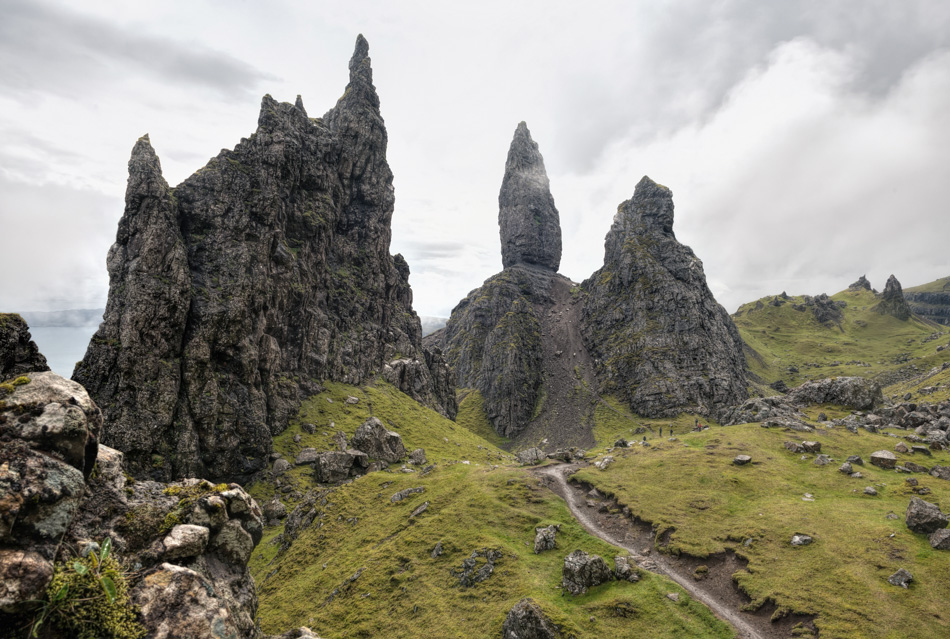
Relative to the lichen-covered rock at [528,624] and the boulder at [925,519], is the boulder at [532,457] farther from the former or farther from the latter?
the boulder at [925,519]

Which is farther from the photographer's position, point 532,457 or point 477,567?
point 532,457

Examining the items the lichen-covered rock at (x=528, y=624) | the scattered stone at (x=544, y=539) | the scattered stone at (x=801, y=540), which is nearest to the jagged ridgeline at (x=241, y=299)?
the scattered stone at (x=544, y=539)

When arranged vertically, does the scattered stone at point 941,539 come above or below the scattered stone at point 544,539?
above

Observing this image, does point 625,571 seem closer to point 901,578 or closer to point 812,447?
point 901,578

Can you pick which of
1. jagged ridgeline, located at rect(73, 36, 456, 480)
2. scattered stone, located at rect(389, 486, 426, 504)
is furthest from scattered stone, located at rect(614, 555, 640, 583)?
jagged ridgeline, located at rect(73, 36, 456, 480)

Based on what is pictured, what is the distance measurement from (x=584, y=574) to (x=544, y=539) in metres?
8.26

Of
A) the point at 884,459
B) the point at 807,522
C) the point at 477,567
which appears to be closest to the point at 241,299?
the point at 477,567

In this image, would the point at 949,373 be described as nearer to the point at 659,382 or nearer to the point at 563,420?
the point at 659,382

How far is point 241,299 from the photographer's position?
87.8 meters

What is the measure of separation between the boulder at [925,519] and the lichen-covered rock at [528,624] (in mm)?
33764

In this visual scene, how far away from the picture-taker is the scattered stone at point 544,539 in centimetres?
4275

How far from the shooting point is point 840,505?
43.8 meters

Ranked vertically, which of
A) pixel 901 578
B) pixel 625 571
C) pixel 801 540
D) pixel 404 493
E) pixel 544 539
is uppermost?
pixel 901 578

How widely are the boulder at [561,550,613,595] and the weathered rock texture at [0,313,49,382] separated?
3995 cm
